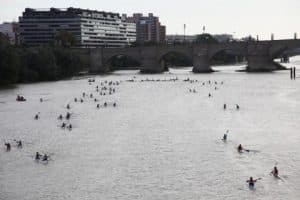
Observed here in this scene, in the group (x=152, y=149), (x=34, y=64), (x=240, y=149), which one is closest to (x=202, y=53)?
(x=34, y=64)

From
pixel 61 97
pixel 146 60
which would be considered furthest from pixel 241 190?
pixel 146 60

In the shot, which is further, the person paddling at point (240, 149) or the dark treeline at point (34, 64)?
the dark treeline at point (34, 64)

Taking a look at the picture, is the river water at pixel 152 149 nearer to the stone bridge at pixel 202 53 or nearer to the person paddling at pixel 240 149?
the person paddling at pixel 240 149

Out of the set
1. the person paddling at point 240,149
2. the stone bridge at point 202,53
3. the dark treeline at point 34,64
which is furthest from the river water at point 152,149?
the stone bridge at point 202,53

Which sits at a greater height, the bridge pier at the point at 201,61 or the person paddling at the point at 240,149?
the bridge pier at the point at 201,61

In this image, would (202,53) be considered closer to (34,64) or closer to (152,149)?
(34,64)

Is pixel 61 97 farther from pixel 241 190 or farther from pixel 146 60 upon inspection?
pixel 146 60
